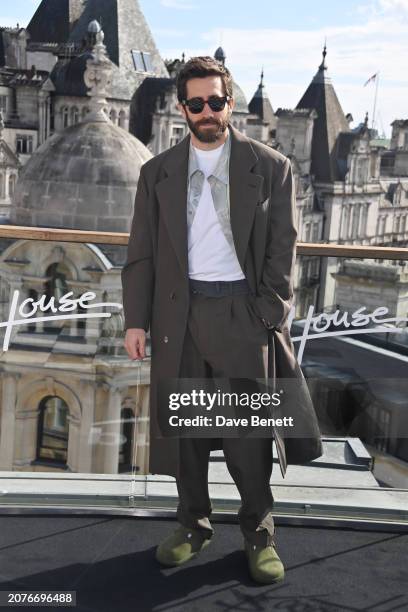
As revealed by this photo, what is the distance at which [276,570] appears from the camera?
3.10m

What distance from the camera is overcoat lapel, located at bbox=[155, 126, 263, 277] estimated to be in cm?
289

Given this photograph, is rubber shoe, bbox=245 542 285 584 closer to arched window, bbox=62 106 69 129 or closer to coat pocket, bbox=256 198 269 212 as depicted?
coat pocket, bbox=256 198 269 212

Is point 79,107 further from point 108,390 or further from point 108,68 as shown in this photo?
point 108,390

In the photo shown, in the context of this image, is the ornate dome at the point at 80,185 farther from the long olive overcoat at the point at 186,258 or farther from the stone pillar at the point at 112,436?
the long olive overcoat at the point at 186,258

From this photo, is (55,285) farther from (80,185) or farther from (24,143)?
(24,143)

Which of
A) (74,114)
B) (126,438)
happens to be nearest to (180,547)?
(126,438)

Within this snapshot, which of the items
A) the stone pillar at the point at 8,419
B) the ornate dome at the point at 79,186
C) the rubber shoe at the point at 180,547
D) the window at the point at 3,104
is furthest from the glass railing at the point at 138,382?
the window at the point at 3,104

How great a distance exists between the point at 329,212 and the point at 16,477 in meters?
46.0

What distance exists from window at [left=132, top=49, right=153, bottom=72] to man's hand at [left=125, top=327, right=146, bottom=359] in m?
42.8

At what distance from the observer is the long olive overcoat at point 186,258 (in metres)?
2.90

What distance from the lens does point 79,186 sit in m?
13.0

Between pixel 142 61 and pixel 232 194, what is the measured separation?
4375cm

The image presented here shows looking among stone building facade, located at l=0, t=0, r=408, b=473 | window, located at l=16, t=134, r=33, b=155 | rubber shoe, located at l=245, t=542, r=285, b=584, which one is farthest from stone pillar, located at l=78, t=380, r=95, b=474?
window, located at l=16, t=134, r=33, b=155

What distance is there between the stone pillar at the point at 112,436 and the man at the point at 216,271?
0.61 metres
